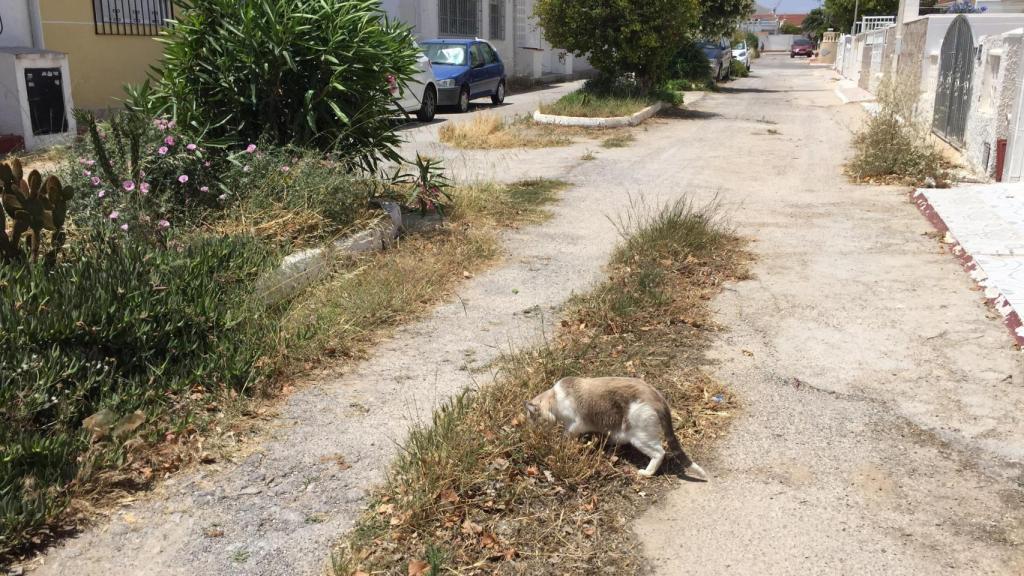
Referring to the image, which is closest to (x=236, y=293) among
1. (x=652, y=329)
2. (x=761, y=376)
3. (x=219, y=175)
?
(x=219, y=175)

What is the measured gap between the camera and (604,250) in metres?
7.81

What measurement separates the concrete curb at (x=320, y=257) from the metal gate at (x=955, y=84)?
29.9 feet

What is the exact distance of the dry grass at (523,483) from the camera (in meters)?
3.26

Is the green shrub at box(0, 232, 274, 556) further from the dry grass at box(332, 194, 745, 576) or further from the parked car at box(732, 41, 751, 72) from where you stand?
the parked car at box(732, 41, 751, 72)

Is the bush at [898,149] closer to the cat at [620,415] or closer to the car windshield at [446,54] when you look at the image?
the cat at [620,415]

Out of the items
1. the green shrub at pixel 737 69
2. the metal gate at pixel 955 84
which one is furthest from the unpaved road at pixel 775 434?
the green shrub at pixel 737 69

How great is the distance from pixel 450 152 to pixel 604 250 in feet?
20.1

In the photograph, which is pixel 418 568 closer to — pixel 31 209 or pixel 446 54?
pixel 31 209

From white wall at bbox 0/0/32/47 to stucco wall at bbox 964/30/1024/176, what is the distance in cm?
1379

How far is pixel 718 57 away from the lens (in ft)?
113

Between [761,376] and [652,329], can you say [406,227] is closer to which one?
[652,329]

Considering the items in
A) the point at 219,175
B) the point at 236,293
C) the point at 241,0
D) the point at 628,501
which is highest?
the point at 241,0

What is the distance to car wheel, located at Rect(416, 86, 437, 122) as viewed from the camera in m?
17.7

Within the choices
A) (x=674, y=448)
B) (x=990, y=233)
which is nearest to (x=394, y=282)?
(x=674, y=448)
